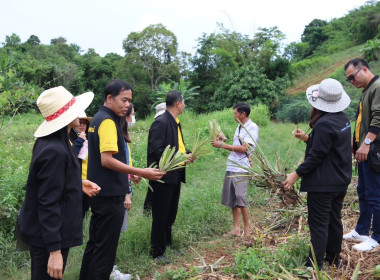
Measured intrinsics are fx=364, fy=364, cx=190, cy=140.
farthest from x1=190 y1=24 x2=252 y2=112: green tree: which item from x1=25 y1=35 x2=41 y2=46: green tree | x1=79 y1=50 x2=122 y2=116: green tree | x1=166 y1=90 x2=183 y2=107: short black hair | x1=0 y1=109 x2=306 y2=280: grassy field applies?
x1=25 y1=35 x2=41 y2=46: green tree

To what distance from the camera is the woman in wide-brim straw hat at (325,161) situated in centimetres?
330

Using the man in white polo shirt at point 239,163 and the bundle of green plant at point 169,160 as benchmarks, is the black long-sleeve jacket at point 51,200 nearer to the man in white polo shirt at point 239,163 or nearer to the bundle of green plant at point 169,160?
the bundle of green plant at point 169,160

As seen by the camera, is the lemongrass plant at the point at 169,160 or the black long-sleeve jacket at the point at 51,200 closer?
the black long-sleeve jacket at the point at 51,200

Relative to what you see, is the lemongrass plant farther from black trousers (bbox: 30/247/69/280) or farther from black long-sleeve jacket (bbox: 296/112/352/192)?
black trousers (bbox: 30/247/69/280)

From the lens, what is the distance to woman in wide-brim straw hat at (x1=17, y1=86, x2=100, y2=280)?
2.30 meters

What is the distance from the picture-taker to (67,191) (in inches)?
96.0

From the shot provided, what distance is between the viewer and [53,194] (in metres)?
2.31

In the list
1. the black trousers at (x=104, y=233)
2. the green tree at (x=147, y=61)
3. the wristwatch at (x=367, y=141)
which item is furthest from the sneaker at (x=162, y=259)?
the green tree at (x=147, y=61)

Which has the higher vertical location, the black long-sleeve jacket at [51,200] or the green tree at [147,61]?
the green tree at [147,61]

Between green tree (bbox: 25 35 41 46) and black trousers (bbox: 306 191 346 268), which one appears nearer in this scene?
black trousers (bbox: 306 191 346 268)

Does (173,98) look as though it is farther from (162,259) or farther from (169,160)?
(162,259)

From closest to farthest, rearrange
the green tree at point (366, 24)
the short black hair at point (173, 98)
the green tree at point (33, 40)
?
1. the short black hair at point (173, 98)
2. the green tree at point (366, 24)
3. the green tree at point (33, 40)

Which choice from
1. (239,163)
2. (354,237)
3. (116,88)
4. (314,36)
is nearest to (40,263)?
(116,88)

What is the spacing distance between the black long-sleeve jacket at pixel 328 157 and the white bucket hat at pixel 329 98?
2.8 inches
